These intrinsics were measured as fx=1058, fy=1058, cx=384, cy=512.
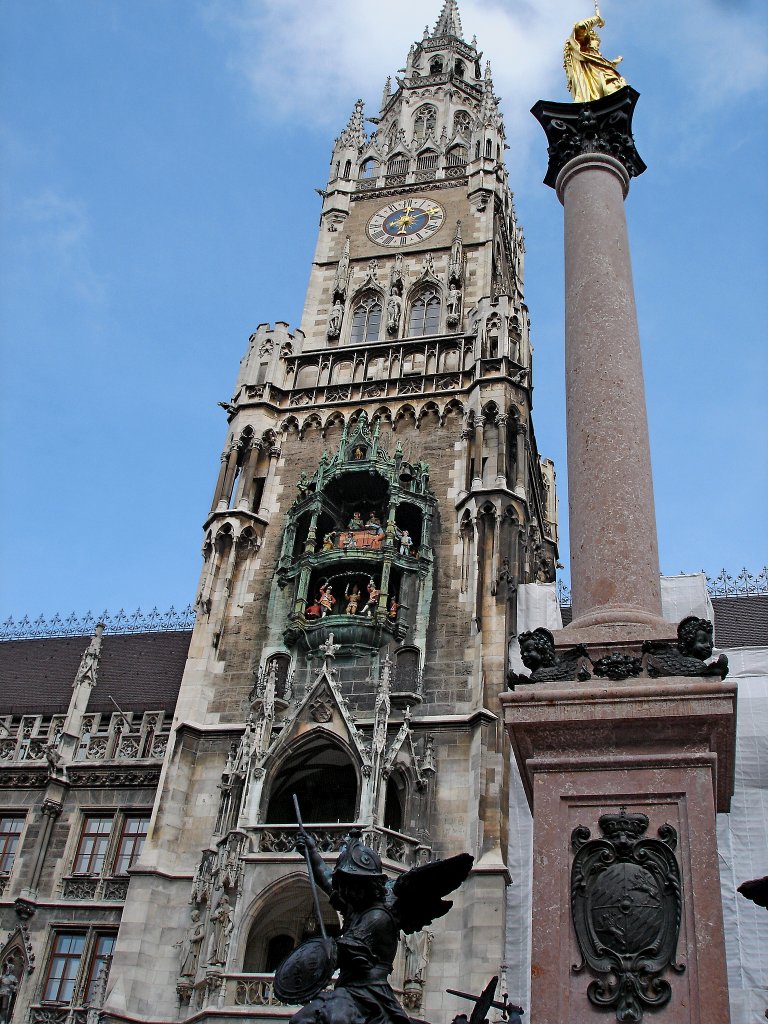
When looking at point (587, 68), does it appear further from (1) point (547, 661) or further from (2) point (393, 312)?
(2) point (393, 312)

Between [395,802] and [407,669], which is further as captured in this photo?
[407,669]

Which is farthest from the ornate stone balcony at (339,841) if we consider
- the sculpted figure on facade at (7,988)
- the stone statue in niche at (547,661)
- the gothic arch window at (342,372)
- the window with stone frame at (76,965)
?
the gothic arch window at (342,372)

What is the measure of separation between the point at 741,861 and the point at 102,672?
19.4 metres

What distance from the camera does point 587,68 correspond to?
43.6 feet

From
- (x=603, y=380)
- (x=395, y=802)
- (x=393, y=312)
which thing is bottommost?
(x=395, y=802)

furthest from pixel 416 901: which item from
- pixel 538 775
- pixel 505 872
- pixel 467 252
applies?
pixel 467 252

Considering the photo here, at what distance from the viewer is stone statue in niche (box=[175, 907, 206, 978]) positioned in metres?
20.0

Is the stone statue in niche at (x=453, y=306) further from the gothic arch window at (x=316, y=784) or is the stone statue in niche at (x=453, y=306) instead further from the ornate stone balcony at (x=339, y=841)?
the ornate stone balcony at (x=339, y=841)

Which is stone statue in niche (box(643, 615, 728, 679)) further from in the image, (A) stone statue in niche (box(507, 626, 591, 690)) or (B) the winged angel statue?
(B) the winged angel statue

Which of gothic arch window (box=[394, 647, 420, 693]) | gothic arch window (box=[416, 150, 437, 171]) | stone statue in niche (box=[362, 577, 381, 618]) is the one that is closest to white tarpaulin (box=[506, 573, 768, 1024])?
gothic arch window (box=[394, 647, 420, 693])

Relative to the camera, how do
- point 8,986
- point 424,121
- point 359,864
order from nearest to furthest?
point 359,864
point 8,986
point 424,121

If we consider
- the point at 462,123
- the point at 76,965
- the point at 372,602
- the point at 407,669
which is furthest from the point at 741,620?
the point at 462,123

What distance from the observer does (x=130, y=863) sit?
24.0 meters

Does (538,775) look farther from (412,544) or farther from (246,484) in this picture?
(246,484)
